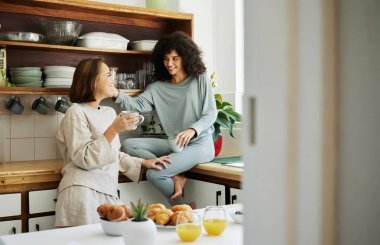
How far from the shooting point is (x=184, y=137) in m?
2.99

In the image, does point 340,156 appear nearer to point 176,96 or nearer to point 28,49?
point 176,96

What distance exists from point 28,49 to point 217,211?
218 centimetres

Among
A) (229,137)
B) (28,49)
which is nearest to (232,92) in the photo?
(229,137)

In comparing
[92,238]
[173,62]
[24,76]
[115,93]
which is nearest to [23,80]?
[24,76]

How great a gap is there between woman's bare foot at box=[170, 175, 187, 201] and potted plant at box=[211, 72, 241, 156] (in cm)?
45

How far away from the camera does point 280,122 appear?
0.49 metres

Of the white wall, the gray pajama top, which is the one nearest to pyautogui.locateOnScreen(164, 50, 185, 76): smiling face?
the gray pajama top

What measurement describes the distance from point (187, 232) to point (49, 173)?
153 centimetres

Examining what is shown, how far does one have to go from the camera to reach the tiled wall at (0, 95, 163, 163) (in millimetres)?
3238

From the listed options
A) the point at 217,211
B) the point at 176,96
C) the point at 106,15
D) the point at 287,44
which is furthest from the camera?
the point at 106,15

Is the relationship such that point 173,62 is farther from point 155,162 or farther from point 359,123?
point 359,123

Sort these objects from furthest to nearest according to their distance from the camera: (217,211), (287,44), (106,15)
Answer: (106,15) → (217,211) → (287,44)

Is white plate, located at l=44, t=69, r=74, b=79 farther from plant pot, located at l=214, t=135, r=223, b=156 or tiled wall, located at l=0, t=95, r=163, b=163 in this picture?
plant pot, located at l=214, t=135, r=223, b=156

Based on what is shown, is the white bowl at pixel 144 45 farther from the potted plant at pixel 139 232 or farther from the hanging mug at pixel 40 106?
the potted plant at pixel 139 232
